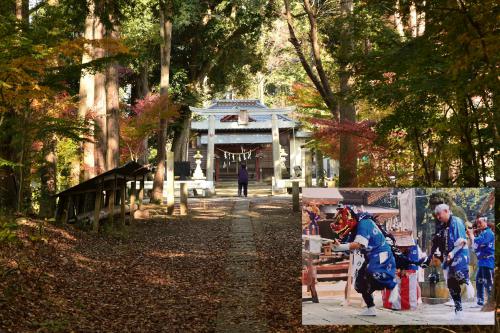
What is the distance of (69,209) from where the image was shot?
13680 mm

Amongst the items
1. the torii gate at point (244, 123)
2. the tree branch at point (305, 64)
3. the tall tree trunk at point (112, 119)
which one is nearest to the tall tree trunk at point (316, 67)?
the tree branch at point (305, 64)

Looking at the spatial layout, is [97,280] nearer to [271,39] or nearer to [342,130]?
[342,130]

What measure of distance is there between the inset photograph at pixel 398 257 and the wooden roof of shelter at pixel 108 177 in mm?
9619

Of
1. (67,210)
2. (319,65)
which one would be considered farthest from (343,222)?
(67,210)

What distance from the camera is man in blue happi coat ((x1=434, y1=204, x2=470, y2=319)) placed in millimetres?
4066

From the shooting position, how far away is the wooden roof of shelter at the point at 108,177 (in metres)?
13.2

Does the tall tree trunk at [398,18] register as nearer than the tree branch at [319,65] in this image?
Yes

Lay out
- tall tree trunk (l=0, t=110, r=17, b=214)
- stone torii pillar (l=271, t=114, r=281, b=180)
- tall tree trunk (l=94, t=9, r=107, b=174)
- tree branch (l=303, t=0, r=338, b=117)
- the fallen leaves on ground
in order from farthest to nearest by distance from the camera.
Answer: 1. stone torii pillar (l=271, t=114, r=281, b=180)
2. tall tree trunk (l=94, t=9, r=107, b=174)
3. tree branch (l=303, t=0, r=338, b=117)
4. tall tree trunk (l=0, t=110, r=17, b=214)
5. the fallen leaves on ground

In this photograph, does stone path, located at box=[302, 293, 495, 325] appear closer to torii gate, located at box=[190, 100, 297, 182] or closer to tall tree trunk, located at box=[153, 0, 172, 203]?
tall tree trunk, located at box=[153, 0, 172, 203]

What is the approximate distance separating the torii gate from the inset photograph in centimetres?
2584

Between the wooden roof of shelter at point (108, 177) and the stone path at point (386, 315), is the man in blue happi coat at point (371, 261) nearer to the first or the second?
the stone path at point (386, 315)

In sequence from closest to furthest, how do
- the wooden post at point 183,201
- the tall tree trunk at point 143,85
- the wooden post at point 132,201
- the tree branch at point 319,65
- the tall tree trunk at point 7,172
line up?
the tall tree trunk at point 7,172 → the tree branch at point 319,65 → the wooden post at point 132,201 → the wooden post at point 183,201 → the tall tree trunk at point 143,85

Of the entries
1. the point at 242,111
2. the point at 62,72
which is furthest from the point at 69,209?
the point at 242,111

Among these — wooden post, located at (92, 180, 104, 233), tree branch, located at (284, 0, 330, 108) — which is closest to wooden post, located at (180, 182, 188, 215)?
wooden post, located at (92, 180, 104, 233)
